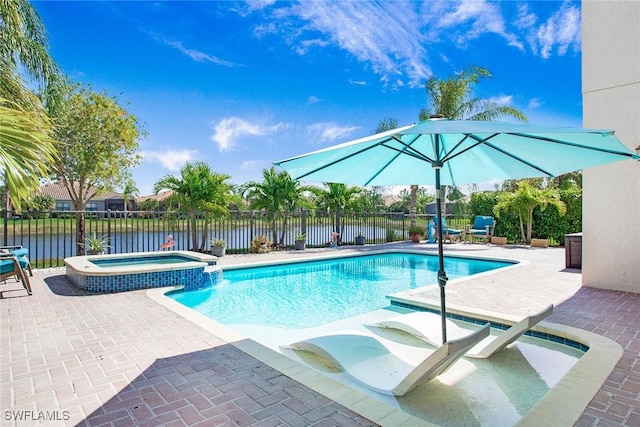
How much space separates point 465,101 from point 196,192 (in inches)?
489

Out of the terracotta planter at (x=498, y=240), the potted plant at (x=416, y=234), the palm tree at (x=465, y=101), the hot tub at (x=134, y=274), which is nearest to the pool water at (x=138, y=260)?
the hot tub at (x=134, y=274)

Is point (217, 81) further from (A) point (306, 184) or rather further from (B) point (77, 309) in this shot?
(B) point (77, 309)

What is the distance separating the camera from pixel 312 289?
8102 millimetres

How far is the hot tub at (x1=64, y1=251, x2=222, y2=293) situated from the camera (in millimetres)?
6340

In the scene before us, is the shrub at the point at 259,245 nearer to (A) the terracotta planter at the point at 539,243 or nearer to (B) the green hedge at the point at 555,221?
(A) the terracotta planter at the point at 539,243

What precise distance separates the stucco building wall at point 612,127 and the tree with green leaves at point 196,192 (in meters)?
9.90

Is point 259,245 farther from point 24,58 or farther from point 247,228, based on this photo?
point 24,58

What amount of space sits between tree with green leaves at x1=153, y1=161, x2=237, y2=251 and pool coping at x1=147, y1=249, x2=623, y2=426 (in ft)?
26.1

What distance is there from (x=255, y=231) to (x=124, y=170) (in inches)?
207

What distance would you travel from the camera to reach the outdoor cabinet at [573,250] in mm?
8445

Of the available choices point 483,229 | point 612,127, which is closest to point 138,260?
point 612,127

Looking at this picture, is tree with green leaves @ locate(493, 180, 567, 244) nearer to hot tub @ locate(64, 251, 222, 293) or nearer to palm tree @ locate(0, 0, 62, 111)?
hot tub @ locate(64, 251, 222, 293)

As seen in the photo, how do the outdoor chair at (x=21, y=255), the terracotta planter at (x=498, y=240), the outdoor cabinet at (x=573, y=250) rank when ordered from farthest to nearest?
the terracotta planter at (x=498, y=240), the outdoor cabinet at (x=573, y=250), the outdoor chair at (x=21, y=255)

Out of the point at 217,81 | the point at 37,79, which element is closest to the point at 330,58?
the point at 217,81
